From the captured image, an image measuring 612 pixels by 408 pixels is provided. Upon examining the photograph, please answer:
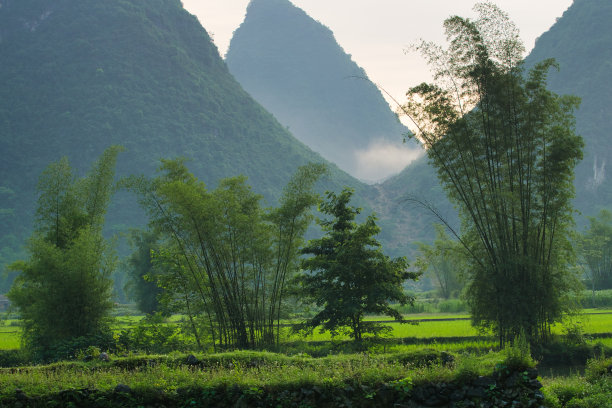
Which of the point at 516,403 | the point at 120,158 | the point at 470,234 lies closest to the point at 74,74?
the point at 120,158

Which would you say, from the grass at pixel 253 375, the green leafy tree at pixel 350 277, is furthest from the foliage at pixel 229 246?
the grass at pixel 253 375

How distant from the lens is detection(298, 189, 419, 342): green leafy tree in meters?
14.2

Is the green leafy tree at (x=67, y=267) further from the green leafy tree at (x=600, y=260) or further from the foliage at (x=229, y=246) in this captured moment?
the green leafy tree at (x=600, y=260)

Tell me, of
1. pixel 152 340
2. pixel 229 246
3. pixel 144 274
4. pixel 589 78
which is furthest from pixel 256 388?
pixel 589 78

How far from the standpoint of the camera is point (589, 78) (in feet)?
328

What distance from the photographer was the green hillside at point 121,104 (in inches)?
3157

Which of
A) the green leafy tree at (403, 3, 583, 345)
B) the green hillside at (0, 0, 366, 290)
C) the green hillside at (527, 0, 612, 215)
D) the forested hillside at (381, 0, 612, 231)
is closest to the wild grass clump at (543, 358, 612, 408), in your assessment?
the green leafy tree at (403, 3, 583, 345)

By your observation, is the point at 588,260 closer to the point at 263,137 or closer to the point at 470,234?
the point at 470,234

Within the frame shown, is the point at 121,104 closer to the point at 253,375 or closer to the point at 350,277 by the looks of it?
the point at 350,277

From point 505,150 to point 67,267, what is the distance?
13026 mm

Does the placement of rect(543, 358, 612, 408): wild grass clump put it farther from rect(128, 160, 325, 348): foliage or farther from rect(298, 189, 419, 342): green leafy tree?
rect(128, 160, 325, 348): foliage

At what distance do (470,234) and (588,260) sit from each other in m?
27.9

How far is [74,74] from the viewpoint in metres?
93.9

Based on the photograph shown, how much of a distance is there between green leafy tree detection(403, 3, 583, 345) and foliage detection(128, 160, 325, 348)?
3864 millimetres
